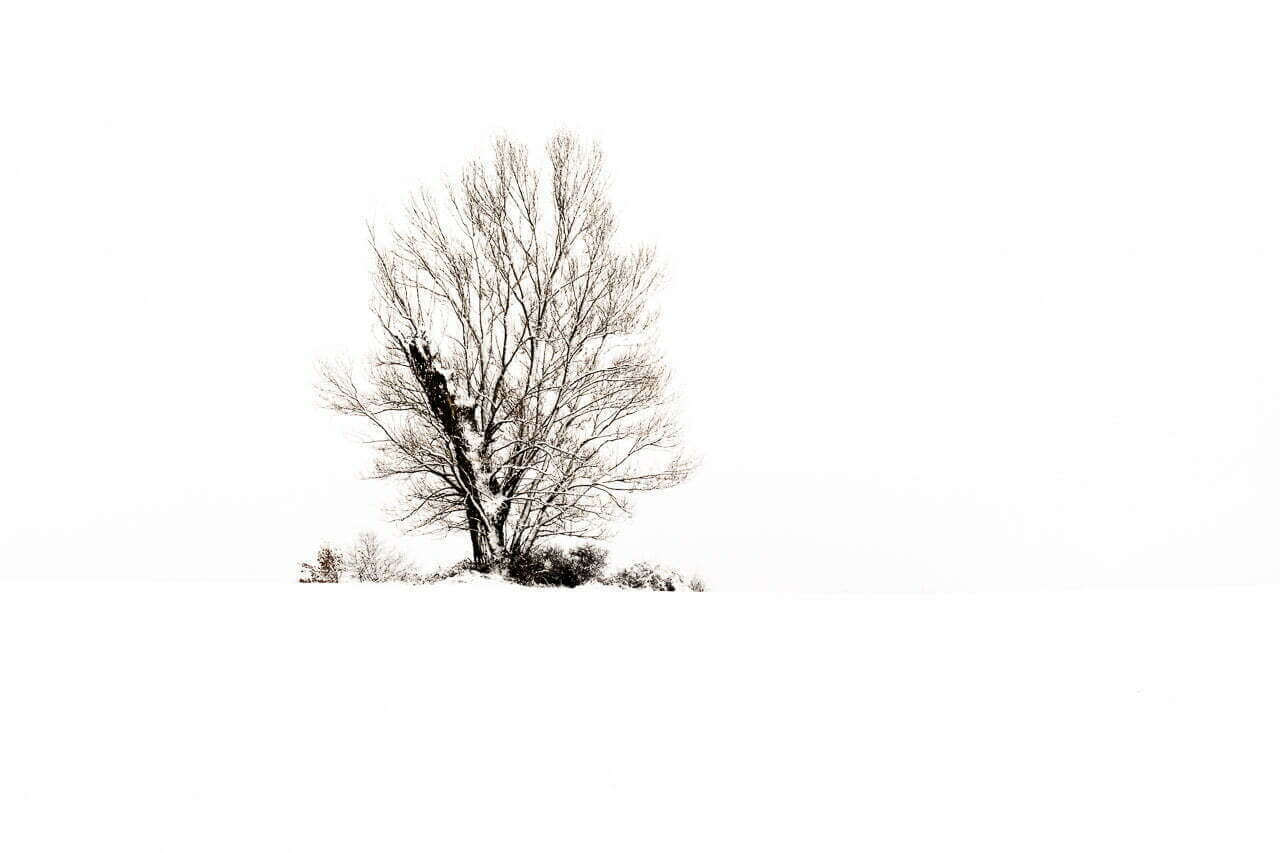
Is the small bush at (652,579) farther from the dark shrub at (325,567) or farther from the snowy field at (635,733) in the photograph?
the snowy field at (635,733)

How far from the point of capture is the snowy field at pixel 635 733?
11.4 ft

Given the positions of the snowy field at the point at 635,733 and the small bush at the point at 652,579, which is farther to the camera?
the small bush at the point at 652,579

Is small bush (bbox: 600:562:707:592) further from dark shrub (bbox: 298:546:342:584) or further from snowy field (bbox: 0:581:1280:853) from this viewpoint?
snowy field (bbox: 0:581:1280:853)

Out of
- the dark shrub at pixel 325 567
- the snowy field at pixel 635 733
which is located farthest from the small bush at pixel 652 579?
the snowy field at pixel 635 733

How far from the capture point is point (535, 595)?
311 inches

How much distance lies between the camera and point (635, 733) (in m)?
4.11

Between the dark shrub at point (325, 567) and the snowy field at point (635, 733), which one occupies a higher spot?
the dark shrub at point (325, 567)

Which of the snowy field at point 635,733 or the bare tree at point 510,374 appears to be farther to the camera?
the bare tree at point 510,374

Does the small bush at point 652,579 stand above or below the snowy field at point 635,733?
above

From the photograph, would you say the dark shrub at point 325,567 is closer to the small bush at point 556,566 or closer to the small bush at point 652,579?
the small bush at point 556,566

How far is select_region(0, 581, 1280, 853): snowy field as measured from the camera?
136 inches

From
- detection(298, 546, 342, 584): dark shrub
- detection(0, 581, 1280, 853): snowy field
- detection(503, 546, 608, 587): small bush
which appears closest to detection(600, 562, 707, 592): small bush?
detection(503, 546, 608, 587): small bush

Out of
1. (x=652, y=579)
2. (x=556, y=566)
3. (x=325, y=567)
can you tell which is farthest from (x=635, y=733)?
(x=325, y=567)

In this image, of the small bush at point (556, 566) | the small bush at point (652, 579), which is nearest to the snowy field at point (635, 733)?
the small bush at point (556, 566)
